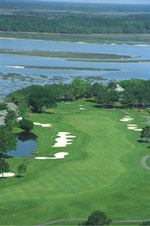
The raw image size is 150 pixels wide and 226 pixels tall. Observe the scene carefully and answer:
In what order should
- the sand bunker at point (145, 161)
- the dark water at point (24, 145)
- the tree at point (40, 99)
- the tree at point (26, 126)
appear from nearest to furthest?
the sand bunker at point (145, 161) < the dark water at point (24, 145) < the tree at point (26, 126) < the tree at point (40, 99)

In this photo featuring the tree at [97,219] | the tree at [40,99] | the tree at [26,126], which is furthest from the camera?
the tree at [40,99]

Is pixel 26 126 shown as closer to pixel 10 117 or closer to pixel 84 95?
pixel 10 117

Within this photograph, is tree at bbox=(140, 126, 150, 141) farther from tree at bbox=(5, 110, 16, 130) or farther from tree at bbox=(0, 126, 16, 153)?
tree at bbox=(5, 110, 16, 130)

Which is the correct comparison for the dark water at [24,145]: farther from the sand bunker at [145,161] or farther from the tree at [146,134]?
the tree at [146,134]

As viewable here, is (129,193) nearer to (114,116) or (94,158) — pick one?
(94,158)

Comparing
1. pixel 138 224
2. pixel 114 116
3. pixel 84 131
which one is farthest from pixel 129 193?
pixel 114 116

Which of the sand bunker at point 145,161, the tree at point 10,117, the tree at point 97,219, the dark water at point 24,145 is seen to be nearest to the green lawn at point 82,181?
the sand bunker at point 145,161

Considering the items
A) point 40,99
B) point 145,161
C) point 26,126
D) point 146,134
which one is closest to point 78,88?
point 40,99
